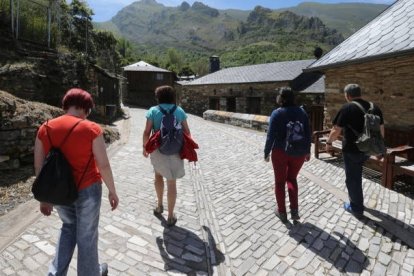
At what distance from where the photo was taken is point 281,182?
4488 mm

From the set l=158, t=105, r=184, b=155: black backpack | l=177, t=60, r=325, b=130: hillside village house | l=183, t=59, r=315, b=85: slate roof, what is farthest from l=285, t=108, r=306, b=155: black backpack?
l=183, t=59, r=315, b=85: slate roof

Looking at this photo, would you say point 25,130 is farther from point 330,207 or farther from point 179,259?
point 330,207

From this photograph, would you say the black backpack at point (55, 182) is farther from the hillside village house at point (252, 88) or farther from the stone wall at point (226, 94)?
the stone wall at point (226, 94)

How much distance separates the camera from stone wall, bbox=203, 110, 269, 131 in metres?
14.9

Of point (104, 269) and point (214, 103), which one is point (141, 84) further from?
point (104, 269)

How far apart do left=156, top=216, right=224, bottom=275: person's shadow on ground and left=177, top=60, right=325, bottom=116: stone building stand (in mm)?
17890

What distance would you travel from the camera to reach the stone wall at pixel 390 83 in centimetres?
686

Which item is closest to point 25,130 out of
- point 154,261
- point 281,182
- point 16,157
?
point 16,157

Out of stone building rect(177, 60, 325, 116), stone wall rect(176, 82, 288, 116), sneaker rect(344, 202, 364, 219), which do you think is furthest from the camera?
stone wall rect(176, 82, 288, 116)

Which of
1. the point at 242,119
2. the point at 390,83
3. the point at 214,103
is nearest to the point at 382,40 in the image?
the point at 390,83

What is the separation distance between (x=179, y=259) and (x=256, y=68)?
25307mm

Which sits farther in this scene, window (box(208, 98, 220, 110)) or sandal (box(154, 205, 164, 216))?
window (box(208, 98, 220, 110))

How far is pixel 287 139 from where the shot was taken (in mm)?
4258

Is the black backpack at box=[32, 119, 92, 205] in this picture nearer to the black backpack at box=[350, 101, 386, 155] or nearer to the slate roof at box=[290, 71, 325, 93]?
the black backpack at box=[350, 101, 386, 155]
